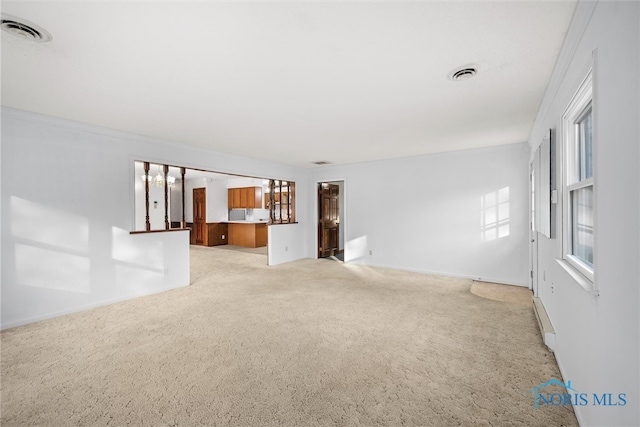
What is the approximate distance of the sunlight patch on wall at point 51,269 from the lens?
321 cm

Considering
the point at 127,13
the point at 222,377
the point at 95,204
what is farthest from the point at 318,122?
the point at 95,204

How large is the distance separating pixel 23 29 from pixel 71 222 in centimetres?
254

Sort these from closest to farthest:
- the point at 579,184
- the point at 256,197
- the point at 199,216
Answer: the point at 579,184 → the point at 256,197 → the point at 199,216

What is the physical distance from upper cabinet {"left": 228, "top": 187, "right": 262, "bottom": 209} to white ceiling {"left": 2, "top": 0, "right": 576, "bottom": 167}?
6.00 metres

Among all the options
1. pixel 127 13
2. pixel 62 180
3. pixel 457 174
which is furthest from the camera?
pixel 457 174

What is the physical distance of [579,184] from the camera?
1.87 metres

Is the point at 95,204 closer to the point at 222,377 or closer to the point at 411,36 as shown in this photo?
the point at 222,377

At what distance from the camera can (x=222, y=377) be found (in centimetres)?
216

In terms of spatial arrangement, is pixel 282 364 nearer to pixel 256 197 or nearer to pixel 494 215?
pixel 494 215

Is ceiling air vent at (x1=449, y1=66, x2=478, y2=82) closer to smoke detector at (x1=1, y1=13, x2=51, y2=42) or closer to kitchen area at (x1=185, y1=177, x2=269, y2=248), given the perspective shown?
smoke detector at (x1=1, y1=13, x2=51, y2=42)

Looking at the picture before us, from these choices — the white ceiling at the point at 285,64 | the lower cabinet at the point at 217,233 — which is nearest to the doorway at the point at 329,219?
the white ceiling at the point at 285,64

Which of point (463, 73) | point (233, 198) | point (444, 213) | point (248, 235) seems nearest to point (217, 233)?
point (248, 235)

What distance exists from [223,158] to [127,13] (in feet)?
12.7

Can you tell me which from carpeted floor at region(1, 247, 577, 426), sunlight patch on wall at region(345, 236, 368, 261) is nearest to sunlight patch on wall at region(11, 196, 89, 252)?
carpeted floor at region(1, 247, 577, 426)
